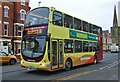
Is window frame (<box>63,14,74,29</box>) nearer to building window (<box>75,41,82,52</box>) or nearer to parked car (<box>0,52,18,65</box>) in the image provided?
building window (<box>75,41,82,52</box>)

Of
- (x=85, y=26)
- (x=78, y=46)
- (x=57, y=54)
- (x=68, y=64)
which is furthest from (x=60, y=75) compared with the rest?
(x=85, y=26)

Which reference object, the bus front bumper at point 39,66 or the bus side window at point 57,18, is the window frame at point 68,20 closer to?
the bus side window at point 57,18

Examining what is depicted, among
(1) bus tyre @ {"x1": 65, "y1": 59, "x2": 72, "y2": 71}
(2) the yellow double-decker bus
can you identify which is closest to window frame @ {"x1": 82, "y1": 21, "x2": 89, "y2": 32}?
(2) the yellow double-decker bus

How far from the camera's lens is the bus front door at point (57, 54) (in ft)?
48.9

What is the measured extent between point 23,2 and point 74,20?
22668mm

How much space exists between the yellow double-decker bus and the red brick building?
17.8 meters

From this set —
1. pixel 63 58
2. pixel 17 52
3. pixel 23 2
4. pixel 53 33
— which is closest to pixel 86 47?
pixel 63 58

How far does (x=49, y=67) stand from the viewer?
46.6 ft

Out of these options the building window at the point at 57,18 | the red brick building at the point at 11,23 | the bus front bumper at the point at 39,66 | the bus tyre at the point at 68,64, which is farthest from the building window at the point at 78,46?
the red brick building at the point at 11,23

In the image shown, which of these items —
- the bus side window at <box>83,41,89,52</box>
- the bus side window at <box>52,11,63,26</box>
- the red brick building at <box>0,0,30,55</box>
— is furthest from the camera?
the red brick building at <box>0,0,30,55</box>

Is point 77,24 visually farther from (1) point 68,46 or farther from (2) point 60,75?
(2) point 60,75

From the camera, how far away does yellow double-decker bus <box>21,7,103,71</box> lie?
1427 cm

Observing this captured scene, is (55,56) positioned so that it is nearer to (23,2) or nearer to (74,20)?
(74,20)

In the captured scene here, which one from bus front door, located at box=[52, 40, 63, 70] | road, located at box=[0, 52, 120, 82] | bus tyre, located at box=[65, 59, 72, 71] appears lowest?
road, located at box=[0, 52, 120, 82]
